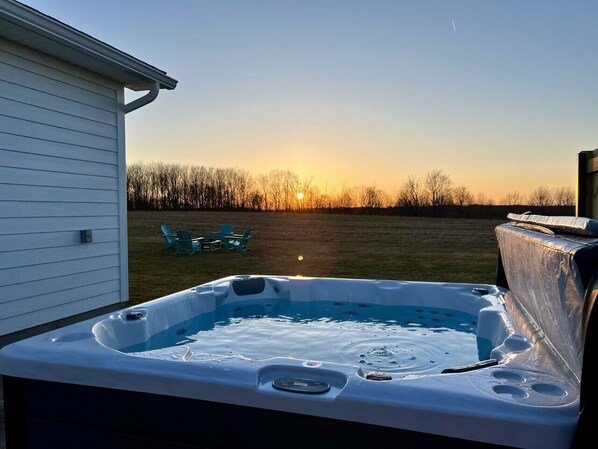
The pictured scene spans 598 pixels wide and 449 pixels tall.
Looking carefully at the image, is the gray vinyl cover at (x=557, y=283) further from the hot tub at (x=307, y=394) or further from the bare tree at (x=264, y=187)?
the bare tree at (x=264, y=187)

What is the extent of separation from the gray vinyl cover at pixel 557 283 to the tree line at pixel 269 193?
14.9 m

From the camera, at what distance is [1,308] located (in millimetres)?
3096

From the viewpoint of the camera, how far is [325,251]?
34.0 ft

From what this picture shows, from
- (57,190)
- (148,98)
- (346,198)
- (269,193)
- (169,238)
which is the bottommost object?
(169,238)

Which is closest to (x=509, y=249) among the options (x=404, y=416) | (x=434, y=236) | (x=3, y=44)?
(x=404, y=416)

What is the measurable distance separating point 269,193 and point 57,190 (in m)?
16.8

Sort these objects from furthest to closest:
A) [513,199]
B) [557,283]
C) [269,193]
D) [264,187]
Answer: [264,187]
[269,193]
[513,199]
[557,283]

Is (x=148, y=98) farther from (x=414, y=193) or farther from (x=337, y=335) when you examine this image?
(x=414, y=193)

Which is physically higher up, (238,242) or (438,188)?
(438,188)

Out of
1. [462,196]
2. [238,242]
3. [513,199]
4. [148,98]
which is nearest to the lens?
[148,98]

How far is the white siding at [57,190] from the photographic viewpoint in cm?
318

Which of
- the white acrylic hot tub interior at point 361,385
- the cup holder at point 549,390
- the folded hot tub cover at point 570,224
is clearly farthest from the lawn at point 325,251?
the cup holder at point 549,390

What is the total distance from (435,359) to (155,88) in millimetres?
3335

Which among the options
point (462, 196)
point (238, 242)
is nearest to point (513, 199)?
point (462, 196)
